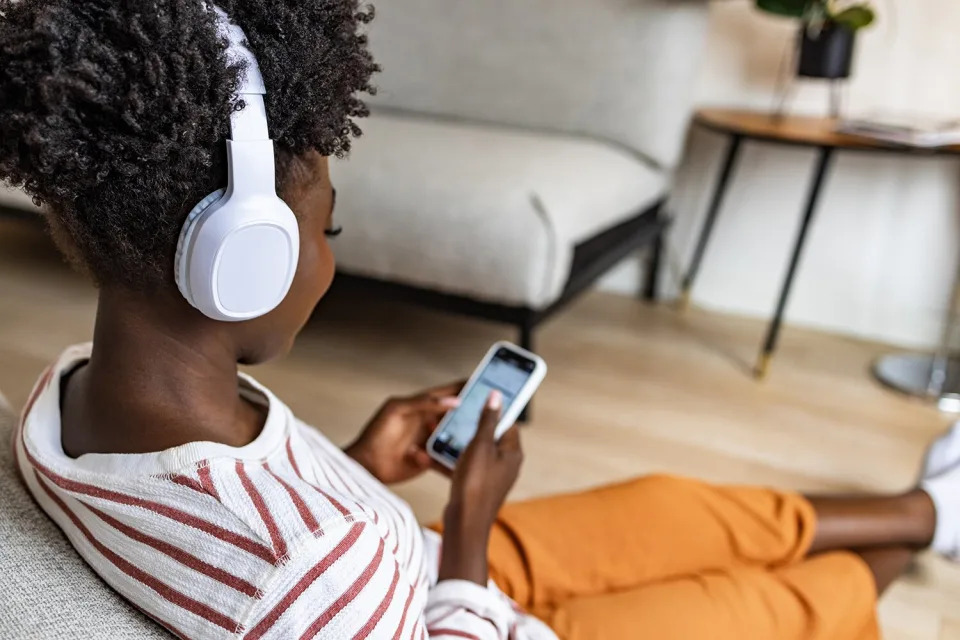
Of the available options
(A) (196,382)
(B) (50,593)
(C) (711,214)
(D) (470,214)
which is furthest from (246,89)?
(C) (711,214)

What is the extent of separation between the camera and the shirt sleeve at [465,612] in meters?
0.62

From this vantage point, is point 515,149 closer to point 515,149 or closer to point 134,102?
point 515,149

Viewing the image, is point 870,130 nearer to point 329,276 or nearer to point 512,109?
point 512,109

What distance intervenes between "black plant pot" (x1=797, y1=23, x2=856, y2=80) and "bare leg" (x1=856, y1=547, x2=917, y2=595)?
3.52ft

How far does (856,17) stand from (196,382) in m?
1.64

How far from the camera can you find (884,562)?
1066 millimetres

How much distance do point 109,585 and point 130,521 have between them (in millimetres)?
72

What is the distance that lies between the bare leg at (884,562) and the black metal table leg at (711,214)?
43.3 inches

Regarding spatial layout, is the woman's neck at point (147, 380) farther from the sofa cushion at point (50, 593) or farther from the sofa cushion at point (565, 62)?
the sofa cushion at point (565, 62)

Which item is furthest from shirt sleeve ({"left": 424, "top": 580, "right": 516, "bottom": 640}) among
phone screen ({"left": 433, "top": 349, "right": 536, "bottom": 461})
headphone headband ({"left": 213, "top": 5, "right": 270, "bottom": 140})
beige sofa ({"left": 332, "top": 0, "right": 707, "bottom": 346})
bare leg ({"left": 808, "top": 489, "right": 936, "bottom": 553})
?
beige sofa ({"left": 332, "top": 0, "right": 707, "bottom": 346})

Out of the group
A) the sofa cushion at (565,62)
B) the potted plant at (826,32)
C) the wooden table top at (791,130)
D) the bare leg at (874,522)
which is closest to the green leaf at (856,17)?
the potted plant at (826,32)

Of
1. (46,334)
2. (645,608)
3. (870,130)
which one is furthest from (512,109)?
(645,608)

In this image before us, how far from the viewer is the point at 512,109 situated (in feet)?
6.78

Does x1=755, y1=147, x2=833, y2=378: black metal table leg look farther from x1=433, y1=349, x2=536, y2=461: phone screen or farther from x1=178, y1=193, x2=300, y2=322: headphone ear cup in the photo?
x1=178, y1=193, x2=300, y2=322: headphone ear cup
